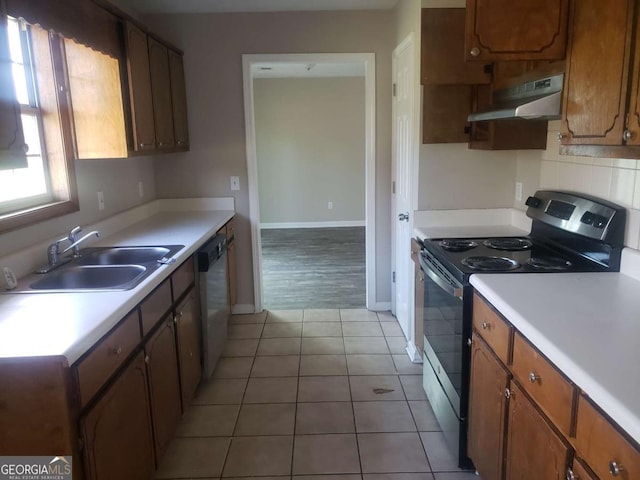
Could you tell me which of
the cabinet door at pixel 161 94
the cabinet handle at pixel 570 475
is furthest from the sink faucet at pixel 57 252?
the cabinet handle at pixel 570 475

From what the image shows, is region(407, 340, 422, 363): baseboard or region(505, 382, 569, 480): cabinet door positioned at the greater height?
region(505, 382, 569, 480): cabinet door

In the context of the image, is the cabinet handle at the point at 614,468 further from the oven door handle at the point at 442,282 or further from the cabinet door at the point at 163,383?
the cabinet door at the point at 163,383

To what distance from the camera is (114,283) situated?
2293 millimetres

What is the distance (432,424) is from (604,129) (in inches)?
64.8

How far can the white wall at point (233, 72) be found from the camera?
375 cm

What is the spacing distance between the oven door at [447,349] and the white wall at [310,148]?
5272mm

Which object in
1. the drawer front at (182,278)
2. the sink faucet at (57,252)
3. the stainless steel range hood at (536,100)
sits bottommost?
the drawer front at (182,278)

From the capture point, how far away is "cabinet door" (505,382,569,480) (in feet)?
4.28

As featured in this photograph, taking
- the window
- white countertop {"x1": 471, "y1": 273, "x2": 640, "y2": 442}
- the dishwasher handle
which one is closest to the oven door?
white countertop {"x1": 471, "y1": 273, "x2": 640, "y2": 442}

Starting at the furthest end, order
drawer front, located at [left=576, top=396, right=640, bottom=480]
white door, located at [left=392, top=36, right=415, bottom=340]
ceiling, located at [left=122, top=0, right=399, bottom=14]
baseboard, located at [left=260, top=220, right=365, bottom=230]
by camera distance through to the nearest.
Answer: baseboard, located at [left=260, top=220, right=365, bottom=230] → ceiling, located at [left=122, top=0, right=399, bottom=14] → white door, located at [left=392, top=36, right=415, bottom=340] → drawer front, located at [left=576, top=396, right=640, bottom=480]

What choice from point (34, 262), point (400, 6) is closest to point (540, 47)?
point (400, 6)

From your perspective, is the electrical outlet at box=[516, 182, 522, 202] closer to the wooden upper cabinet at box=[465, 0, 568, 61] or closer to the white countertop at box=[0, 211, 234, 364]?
the wooden upper cabinet at box=[465, 0, 568, 61]

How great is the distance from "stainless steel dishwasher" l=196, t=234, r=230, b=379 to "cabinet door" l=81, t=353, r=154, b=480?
0.89 meters

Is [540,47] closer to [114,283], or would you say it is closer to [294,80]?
[114,283]
